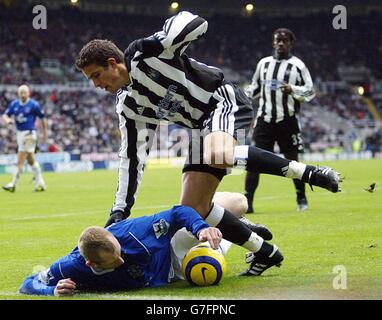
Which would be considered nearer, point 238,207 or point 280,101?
point 238,207

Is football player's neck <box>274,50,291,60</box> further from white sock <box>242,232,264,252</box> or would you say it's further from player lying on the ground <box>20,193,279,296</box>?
player lying on the ground <box>20,193,279,296</box>

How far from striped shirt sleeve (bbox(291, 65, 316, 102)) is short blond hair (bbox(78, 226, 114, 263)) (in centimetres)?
668

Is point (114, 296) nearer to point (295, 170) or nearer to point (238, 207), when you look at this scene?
point (295, 170)

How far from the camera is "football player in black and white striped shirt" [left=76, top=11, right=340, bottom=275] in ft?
19.3

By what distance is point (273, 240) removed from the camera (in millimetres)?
8375

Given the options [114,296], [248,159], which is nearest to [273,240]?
[248,159]

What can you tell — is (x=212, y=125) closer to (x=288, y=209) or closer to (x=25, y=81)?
(x=288, y=209)

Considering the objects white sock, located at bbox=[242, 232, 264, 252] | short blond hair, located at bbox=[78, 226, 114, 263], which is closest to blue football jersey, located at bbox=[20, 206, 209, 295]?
short blond hair, located at bbox=[78, 226, 114, 263]

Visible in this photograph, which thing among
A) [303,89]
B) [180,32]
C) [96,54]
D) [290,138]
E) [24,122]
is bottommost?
[24,122]

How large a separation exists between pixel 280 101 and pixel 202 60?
3625 cm

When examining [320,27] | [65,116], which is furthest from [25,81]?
[320,27]
